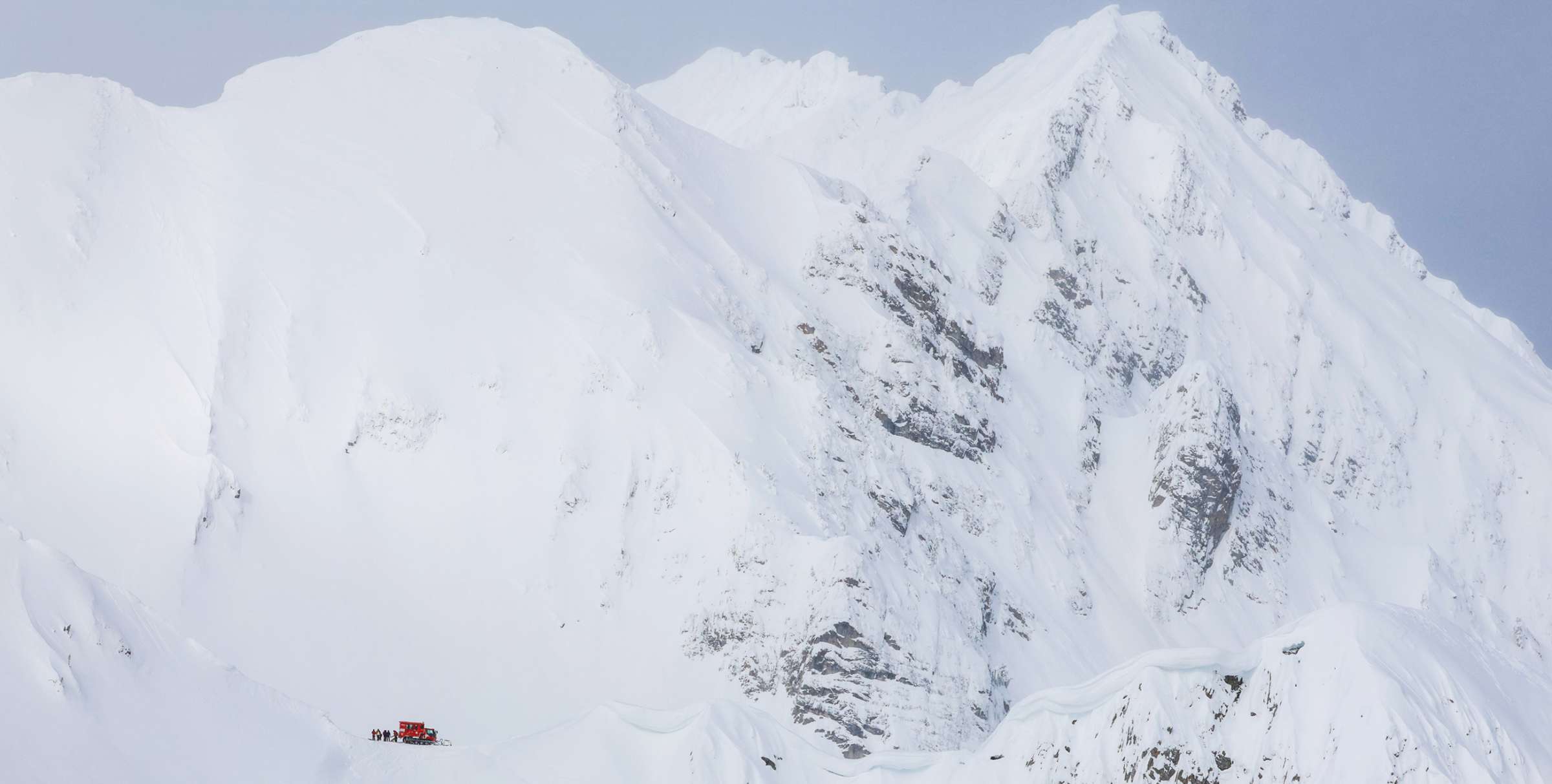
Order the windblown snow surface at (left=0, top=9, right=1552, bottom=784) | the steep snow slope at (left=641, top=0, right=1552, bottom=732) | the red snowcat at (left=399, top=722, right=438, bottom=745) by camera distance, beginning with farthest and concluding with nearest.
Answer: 1. the steep snow slope at (left=641, top=0, right=1552, bottom=732)
2. the windblown snow surface at (left=0, top=9, right=1552, bottom=784)
3. the red snowcat at (left=399, top=722, right=438, bottom=745)

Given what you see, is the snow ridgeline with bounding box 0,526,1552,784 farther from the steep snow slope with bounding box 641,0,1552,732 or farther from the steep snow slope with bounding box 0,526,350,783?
the steep snow slope with bounding box 641,0,1552,732

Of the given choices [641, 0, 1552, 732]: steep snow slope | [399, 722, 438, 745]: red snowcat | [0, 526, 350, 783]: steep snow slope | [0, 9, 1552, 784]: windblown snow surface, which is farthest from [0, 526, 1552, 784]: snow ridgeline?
[641, 0, 1552, 732]: steep snow slope

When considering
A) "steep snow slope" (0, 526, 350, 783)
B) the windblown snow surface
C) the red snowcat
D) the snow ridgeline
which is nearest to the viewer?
the snow ridgeline

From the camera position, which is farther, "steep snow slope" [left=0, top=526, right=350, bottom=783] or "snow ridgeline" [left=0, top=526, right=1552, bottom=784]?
"steep snow slope" [left=0, top=526, right=350, bottom=783]

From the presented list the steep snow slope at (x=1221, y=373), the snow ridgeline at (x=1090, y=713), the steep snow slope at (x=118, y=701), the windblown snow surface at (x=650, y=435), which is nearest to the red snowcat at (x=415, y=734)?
the windblown snow surface at (x=650, y=435)

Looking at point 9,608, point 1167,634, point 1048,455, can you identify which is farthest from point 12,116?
point 1167,634

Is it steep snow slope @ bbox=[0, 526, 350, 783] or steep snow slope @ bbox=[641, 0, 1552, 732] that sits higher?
steep snow slope @ bbox=[641, 0, 1552, 732]

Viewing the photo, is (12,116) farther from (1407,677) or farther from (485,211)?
(1407,677)
